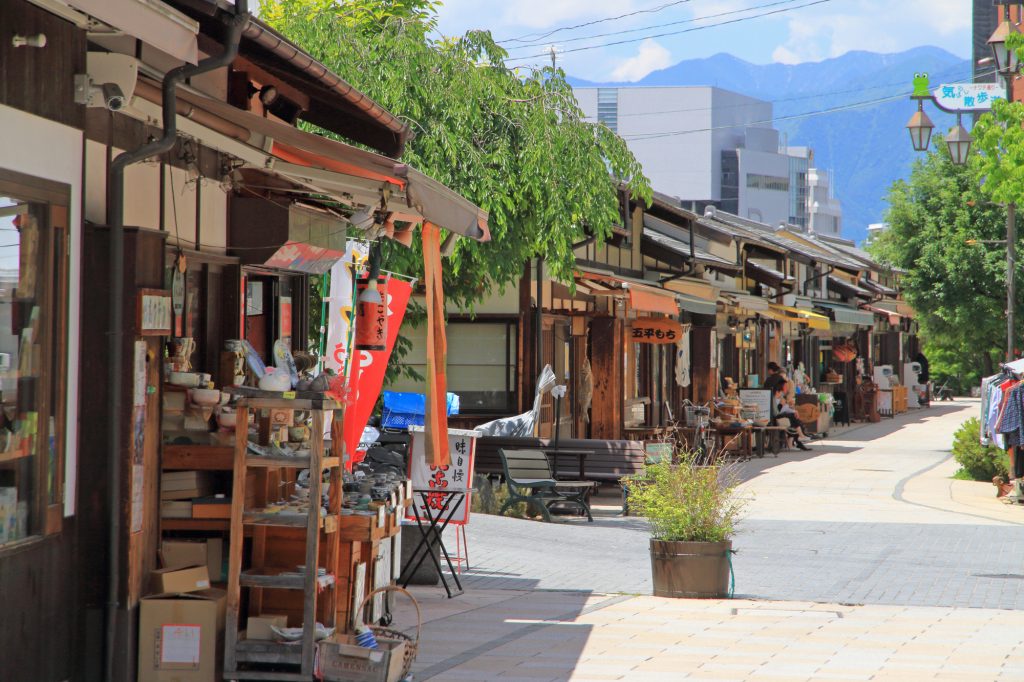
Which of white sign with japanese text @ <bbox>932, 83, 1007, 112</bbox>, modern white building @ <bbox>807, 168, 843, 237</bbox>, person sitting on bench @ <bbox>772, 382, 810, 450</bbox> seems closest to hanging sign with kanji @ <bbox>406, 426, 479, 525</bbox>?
person sitting on bench @ <bbox>772, 382, 810, 450</bbox>

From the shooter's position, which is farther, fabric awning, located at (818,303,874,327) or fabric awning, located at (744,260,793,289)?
Result: fabric awning, located at (818,303,874,327)

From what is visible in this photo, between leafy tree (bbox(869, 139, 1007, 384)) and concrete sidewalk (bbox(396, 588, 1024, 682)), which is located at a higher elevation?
leafy tree (bbox(869, 139, 1007, 384))

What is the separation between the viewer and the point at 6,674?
5.84m

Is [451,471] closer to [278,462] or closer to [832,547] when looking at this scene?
[832,547]

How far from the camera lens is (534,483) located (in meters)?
15.7

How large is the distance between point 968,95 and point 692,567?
2272 centimetres

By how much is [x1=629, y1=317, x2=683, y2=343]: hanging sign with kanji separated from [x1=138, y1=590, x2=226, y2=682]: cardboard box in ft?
59.4

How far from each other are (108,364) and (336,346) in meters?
4.32

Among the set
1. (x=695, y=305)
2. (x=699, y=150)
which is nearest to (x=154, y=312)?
(x=695, y=305)

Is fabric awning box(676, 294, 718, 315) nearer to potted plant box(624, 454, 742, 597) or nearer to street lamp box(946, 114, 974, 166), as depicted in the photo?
street lamp box(946, 114, 974, 166)

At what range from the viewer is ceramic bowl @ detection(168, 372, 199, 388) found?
768 centimetres

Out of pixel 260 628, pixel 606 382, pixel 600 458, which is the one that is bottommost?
pixel 260 628

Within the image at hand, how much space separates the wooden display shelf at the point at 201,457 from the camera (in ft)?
24.9

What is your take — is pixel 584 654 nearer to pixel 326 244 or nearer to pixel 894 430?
pixel 326 244
